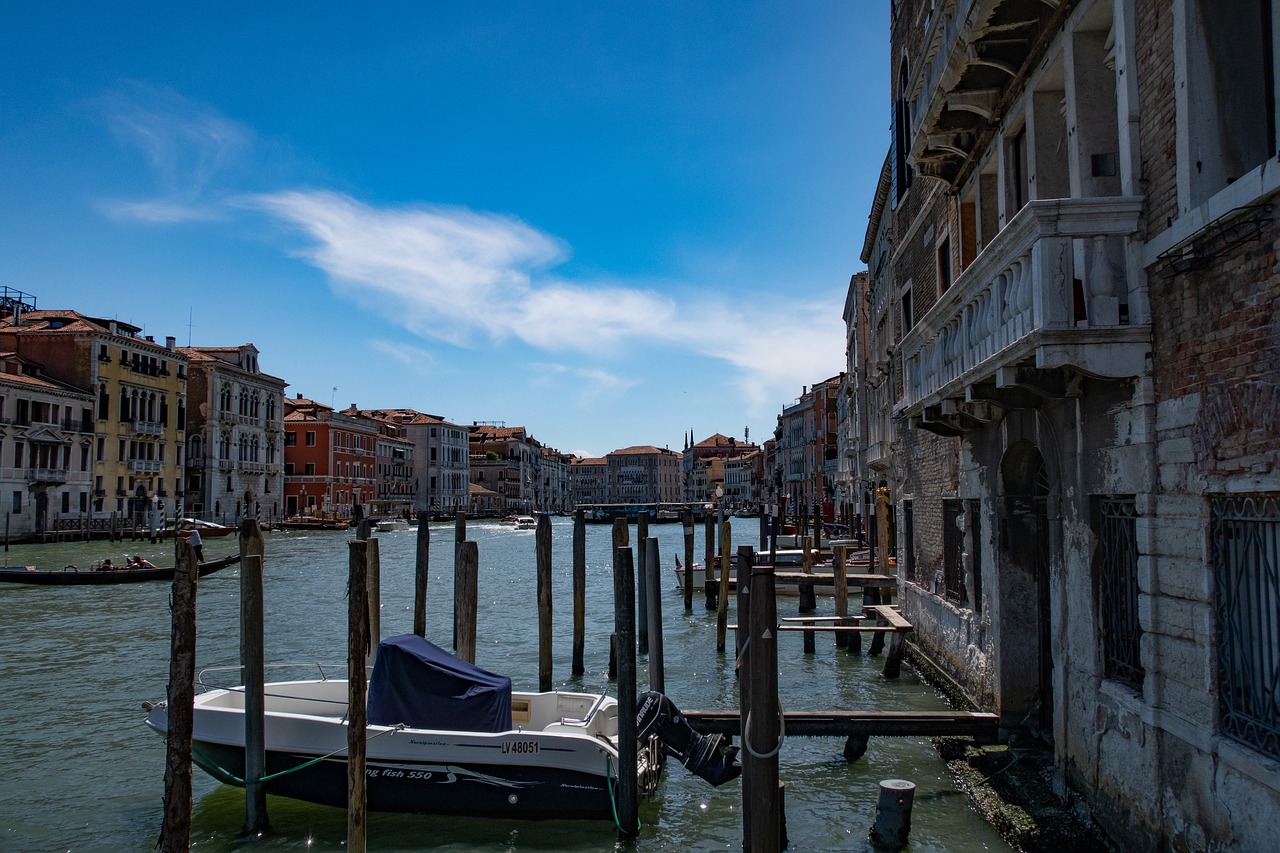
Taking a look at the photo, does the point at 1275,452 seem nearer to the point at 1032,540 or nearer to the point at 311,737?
the point at 1032,540

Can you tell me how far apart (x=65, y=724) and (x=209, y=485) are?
4595 cm

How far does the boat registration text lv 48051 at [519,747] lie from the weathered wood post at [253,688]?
1.97m

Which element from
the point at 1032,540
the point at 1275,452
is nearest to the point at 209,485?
the point at 1032,540

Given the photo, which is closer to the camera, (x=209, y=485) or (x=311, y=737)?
(x=311, y=737)

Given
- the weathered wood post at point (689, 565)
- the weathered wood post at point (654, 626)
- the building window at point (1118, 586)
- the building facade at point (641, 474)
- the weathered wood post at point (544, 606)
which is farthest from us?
the building facade at point (641, 474)

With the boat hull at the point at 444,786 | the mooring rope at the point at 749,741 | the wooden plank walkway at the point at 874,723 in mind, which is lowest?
the boat hull at the point at 444,786

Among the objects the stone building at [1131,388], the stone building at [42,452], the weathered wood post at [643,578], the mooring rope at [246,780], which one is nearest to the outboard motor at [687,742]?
the mooring rope at [246,780]

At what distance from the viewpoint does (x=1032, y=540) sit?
8.48 metres

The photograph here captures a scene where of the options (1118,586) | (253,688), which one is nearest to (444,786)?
(253,688)

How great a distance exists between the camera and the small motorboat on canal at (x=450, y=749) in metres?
7.88

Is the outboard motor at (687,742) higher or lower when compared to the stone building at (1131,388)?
lower

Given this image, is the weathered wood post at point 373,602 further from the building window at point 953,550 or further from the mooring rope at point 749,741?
the mooring rope at point 749,741

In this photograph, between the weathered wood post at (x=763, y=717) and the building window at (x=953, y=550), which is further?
the building window at (x=953, y=550)

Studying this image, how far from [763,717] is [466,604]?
7.28 meters
